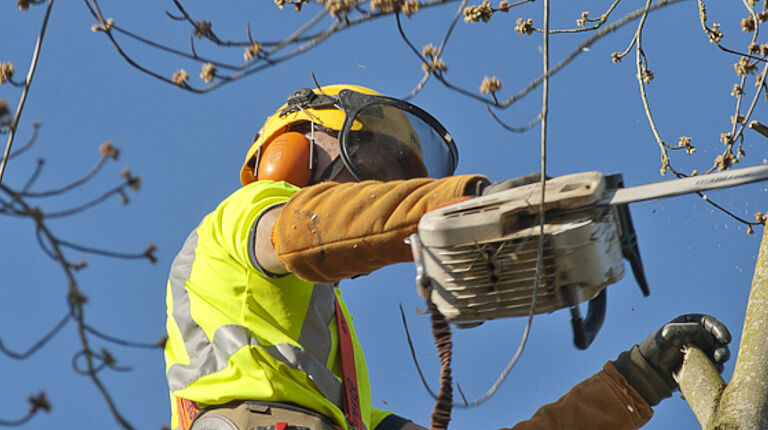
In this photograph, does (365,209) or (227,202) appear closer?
(365,209)

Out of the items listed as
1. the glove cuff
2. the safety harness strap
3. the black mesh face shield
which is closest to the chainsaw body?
the safety harness strap

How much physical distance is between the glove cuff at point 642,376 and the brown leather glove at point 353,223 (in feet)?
4.78

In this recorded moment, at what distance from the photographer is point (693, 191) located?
250cm

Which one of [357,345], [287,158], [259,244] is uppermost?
[287,158]

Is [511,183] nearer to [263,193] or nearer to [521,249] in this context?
[521,249]

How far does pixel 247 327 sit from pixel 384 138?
137 cm

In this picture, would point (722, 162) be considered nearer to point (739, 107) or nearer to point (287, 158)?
point (739, 107)

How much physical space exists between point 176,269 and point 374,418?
1152mm

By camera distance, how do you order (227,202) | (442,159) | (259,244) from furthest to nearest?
1. (442,159)
2. (227,202)
3. (259,244)

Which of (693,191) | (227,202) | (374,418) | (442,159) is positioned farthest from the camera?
(442,159)

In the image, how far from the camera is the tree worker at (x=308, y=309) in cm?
318


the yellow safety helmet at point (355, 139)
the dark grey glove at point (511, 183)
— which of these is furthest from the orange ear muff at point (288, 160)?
the dark grey glove at point (511, 183)

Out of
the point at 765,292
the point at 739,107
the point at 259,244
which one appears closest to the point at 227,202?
the point at 259,244

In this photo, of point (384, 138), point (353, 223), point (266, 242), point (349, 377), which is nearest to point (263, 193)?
point (266, 242)
